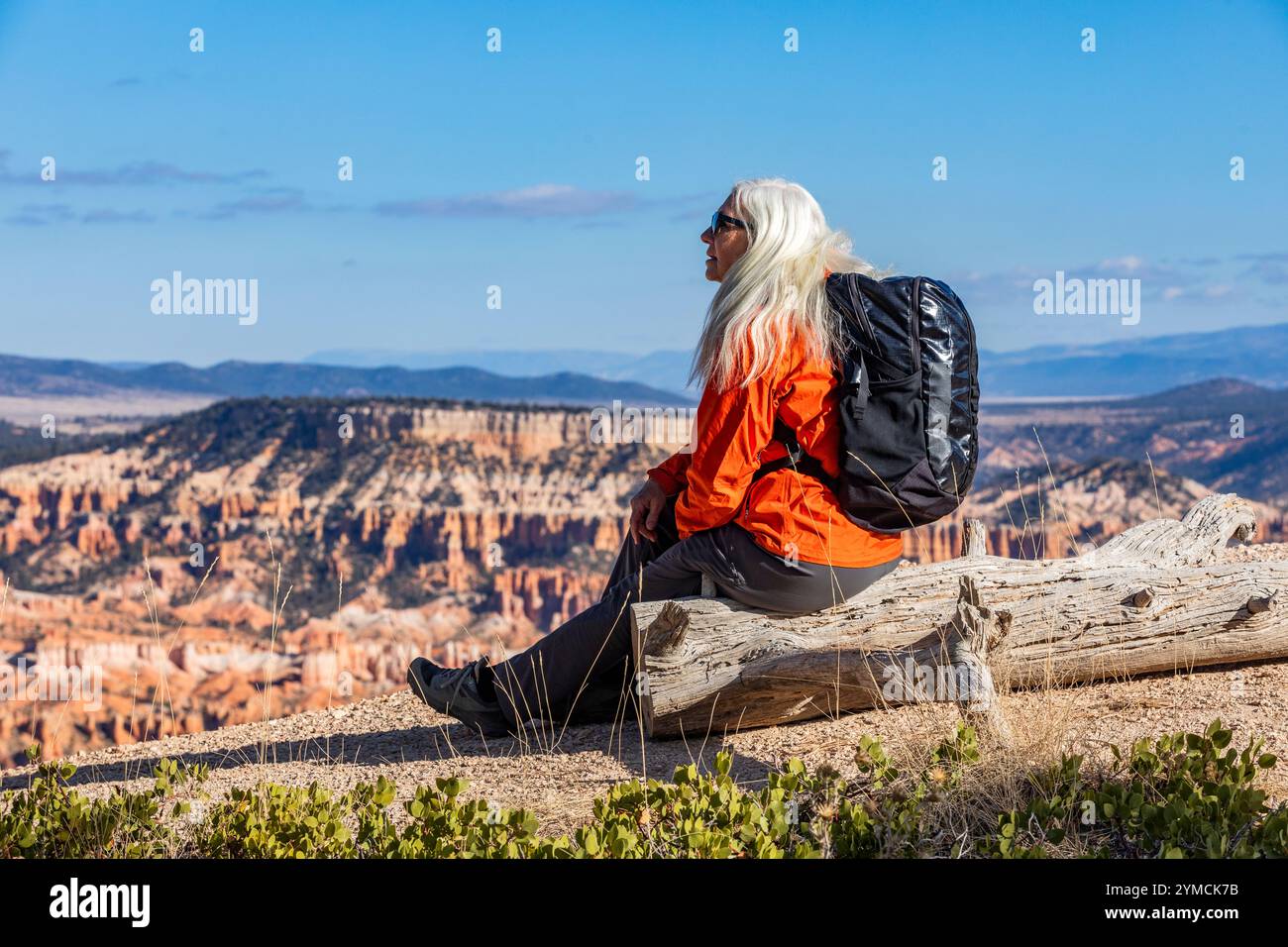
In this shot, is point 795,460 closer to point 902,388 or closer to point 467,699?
point 902,388

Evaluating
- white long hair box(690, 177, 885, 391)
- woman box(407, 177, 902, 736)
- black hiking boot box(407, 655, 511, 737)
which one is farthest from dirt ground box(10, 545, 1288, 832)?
white long hair box(690, 177, 885, 391)

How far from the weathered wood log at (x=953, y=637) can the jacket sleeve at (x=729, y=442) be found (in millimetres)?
509

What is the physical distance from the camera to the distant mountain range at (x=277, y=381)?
448 ft

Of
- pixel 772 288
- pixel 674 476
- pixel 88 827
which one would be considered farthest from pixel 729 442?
pixel 88 827

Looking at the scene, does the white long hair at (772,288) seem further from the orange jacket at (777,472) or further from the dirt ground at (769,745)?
the dirt ground at (769,745)

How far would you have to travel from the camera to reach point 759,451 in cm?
450

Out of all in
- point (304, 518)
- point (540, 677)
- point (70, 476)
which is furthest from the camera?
point (70, 476)

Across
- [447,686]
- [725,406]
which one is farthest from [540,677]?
[725,406]

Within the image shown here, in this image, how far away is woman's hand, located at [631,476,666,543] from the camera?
5230 mm

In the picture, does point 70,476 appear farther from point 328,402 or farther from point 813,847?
point 813,847

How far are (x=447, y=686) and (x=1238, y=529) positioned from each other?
4237mm

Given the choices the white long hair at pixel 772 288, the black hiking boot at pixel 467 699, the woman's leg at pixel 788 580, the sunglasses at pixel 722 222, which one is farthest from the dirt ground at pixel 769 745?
the sunglasses at pixel 722 222

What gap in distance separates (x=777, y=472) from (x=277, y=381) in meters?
165

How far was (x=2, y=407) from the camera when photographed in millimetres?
157125
